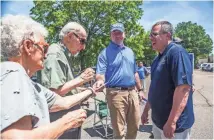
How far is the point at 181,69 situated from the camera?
2691 mm

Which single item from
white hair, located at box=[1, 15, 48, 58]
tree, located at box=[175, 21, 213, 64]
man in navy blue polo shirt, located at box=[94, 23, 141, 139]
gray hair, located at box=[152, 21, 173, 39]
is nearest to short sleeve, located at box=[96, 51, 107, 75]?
man in navy blue polo shirt, located at box=[94, 23, 141, 139]

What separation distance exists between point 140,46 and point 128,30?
226 cm

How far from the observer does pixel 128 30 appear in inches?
1208

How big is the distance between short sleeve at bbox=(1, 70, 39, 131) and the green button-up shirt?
1244 mm

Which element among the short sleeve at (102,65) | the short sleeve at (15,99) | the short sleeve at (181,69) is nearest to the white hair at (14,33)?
the short sleeve at (15,99)

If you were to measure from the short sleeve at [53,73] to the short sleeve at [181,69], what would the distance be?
114 cm

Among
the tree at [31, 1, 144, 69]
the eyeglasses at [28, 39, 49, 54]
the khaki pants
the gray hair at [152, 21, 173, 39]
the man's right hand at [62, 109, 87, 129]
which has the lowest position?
the khaki pants

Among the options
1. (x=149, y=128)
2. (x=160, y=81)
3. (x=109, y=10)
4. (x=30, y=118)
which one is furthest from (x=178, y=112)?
(x=109, y=10)

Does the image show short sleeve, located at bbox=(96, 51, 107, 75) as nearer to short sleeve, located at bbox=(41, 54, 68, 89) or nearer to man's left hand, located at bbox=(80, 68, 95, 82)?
man's left hand, located at bbox=(80, 68, 95, 82)

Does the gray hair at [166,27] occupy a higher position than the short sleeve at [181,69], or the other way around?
the gray hair at [166,27]

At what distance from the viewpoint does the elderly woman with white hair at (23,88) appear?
1.36m

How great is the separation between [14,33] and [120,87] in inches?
113

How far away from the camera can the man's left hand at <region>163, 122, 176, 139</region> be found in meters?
2.78

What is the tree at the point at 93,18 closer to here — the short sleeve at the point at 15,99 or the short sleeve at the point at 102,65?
the short sleeve at the point at 102,65
